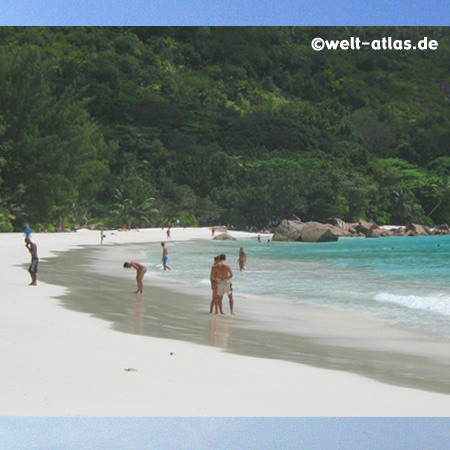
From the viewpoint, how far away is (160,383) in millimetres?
6234

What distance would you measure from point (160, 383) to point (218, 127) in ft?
339

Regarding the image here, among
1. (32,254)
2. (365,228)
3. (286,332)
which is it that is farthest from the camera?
(365,228)

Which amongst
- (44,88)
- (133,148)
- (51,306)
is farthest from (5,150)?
(133,148)

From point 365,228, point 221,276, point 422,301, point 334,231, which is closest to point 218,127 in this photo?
point 365,228

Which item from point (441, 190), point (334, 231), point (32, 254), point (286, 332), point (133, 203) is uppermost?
point (441, 190)

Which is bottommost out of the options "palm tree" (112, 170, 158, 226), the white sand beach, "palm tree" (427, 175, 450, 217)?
the white sand beach

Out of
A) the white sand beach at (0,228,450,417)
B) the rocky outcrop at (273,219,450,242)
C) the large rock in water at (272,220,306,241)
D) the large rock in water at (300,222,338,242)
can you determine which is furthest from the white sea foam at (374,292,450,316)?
the large rock in water at (272,220,306,241)

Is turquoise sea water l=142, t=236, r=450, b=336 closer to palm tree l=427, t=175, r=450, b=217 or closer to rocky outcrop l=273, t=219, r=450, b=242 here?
rocky outcrop l=273, t=219, r=450, b=242

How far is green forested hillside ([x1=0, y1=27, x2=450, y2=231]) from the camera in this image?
44969mm

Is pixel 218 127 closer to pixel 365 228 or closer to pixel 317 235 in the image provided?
pixel 365 228

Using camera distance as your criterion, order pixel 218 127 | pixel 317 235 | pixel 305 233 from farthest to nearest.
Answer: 1. pixel 218 127
2. pixel 305 233
3. pixel 317 235

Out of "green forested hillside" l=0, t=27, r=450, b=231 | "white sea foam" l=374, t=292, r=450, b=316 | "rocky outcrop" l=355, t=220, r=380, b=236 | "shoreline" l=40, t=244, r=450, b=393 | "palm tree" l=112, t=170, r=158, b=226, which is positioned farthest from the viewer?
"rocky outcrop" l=355, t=220, r=380, b=236

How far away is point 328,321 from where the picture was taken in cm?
1289

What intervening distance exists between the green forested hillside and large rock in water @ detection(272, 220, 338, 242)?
1159 centimetres
